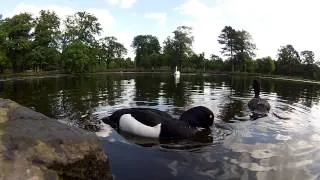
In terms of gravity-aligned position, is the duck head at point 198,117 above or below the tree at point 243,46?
below

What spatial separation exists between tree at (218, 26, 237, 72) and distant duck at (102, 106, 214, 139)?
103 metres

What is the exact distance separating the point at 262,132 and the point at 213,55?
112 metres

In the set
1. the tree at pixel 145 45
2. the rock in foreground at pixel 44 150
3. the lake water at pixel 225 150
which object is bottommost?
the lake water at pixel 225 150

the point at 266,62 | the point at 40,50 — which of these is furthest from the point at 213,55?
the point at 40,50

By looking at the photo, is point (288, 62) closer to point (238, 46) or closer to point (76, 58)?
point (238, 46)

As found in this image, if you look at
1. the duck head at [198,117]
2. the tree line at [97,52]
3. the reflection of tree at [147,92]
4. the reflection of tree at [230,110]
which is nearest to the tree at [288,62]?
the tree line at [97,52]

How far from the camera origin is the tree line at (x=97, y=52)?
8300 centimetres

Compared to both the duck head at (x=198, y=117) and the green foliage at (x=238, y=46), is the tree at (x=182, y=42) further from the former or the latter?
the duck head at (x=198, y=117)

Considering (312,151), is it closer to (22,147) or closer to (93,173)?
(93,173)

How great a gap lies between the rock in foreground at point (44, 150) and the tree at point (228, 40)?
111 meters

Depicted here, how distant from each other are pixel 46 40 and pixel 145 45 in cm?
6710

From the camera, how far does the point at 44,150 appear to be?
7781 mm

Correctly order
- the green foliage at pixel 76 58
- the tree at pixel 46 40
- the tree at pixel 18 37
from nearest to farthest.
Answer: the tree at pixel 18 37
the tree at pixel 46 40
the green foliage at pixel 76 58

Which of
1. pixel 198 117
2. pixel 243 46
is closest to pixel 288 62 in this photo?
pixel 243 46
